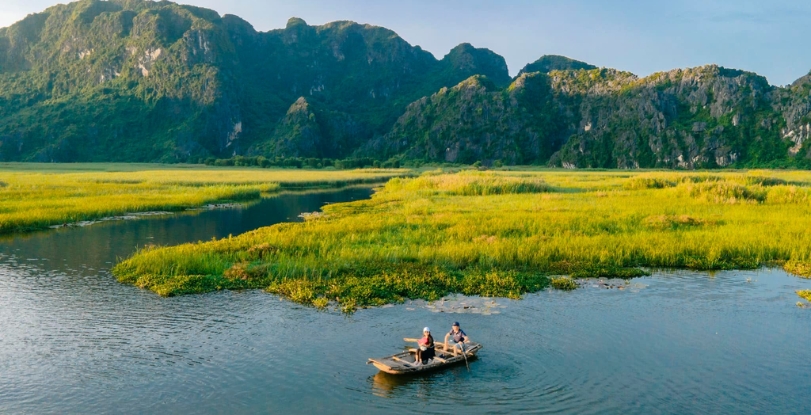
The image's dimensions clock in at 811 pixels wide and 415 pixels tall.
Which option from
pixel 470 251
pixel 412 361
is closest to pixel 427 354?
pixel 412 361

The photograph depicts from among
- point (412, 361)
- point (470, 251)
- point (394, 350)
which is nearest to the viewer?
point (412, 361)

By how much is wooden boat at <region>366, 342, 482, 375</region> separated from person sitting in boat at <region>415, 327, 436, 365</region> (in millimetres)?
115

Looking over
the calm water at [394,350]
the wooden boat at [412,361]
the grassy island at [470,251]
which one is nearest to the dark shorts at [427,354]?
the wooden boat at [412,361]

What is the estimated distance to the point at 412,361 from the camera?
15.1 meters

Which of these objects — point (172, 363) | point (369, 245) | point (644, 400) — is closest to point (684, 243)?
point (369, 245)

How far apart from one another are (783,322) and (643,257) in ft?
29.6

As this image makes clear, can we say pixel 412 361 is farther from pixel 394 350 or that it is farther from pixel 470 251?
pixel 470 251

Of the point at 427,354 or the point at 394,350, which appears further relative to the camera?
the point at 394,350

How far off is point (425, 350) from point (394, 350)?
1930mm

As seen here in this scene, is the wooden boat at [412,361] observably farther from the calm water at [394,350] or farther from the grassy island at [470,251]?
the grassy island at [470,251]

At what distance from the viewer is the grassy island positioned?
2350 centimetres

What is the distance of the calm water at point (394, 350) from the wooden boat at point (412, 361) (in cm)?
29

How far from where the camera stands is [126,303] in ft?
70.2

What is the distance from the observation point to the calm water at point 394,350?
13.7m
